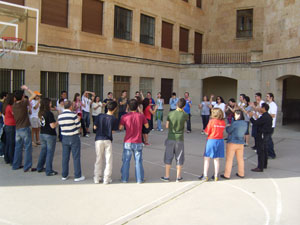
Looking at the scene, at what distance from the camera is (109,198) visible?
20.4 ft

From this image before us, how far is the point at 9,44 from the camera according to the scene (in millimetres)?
10477

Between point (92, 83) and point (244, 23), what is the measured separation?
13.8 m

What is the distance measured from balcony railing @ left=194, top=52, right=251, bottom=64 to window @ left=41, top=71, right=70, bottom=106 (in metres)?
12.0

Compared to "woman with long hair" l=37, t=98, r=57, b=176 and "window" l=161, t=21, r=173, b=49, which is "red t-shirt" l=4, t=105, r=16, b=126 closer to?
"woman with long hair" l=37, t=98, r=57, b=176

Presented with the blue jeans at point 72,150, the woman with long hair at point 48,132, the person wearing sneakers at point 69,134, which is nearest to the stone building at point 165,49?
the woman with long hair at point 48,132

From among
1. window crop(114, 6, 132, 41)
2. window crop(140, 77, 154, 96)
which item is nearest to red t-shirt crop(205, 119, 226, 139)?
window crop(114, 6, 132, 41)

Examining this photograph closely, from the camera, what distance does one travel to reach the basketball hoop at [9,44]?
10406 millimetres

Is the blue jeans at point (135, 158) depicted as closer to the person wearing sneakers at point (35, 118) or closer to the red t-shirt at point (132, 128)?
the red t-shirt at point (132, 128)

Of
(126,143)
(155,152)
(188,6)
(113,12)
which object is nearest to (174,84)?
(188,6)

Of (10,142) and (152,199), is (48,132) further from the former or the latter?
(152,199)

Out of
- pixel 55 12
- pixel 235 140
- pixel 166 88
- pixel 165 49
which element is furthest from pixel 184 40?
pixel 235 140

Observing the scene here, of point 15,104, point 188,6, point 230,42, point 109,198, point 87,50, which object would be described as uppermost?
point 188,6

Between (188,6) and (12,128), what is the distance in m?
18.7

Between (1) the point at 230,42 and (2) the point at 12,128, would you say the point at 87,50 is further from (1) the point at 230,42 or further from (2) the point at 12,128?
(1) the point at 230,42
